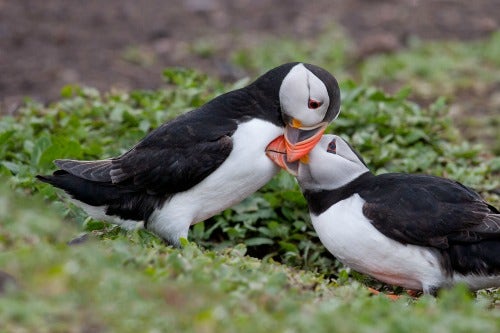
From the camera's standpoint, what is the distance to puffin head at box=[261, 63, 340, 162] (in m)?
6.58

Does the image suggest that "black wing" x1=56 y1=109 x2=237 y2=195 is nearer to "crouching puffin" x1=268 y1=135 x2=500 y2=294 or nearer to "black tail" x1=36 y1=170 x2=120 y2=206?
"black tail" x1=36 y1=170 x2=120 y2=206

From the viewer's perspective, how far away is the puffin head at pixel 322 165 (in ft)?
21.8

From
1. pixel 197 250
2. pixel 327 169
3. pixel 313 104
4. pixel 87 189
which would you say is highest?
pixel 313 104

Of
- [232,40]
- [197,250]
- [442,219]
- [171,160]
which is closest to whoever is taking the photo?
[197,250]

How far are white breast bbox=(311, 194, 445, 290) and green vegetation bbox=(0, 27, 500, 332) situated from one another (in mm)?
210

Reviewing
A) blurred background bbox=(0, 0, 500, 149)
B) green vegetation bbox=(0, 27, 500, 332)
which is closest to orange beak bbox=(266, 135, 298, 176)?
green vegetation bbox=(0, 27, 500, 332)

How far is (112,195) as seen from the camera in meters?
6.82

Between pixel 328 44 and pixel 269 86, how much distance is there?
6536 mm

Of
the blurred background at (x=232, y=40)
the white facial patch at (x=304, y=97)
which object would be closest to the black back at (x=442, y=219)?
the white facial patch at (x=304, y=97)

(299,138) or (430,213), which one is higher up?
(299,138)

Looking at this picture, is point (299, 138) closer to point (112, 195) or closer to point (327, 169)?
point (327, 169)

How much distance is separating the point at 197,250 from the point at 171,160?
0.96 metres

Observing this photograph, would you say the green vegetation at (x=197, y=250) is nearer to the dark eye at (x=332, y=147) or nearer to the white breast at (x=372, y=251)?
the white breast at (x=372, y=251)

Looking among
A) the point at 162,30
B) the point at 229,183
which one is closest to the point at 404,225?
the point at 229,183
